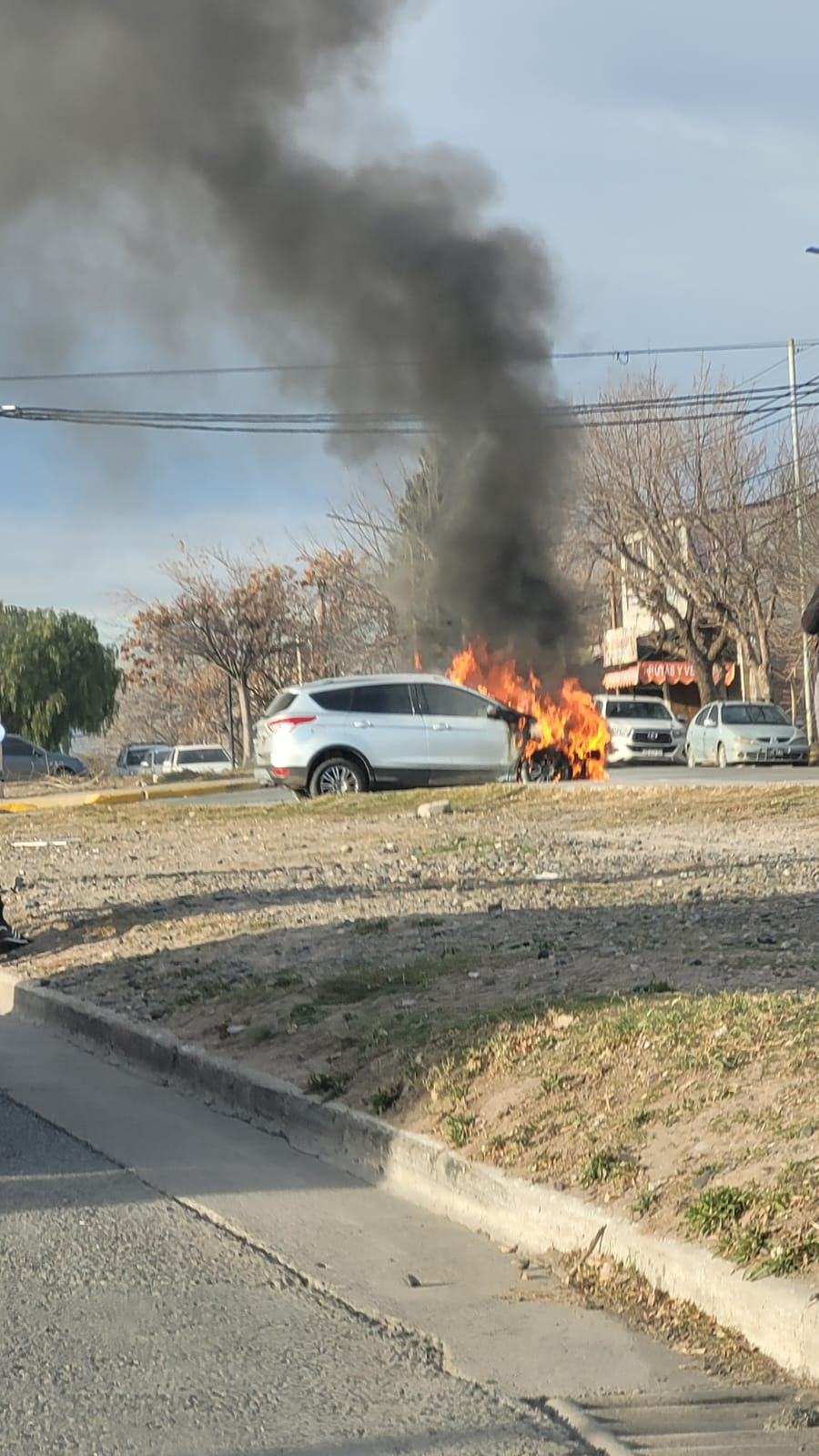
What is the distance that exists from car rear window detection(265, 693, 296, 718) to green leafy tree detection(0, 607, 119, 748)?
42181mm

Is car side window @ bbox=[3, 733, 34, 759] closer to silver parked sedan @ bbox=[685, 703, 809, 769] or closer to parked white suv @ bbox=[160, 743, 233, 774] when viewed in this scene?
parked white suv @ bbox=[160, 743, 233, 774]

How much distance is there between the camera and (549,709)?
2361 cm

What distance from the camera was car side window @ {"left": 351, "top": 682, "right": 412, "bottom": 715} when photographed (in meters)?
21.3

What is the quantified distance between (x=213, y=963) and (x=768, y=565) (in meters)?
30.9

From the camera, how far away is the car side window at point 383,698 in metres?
21.3

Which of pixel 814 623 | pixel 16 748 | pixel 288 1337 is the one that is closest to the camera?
pixel 288 1337

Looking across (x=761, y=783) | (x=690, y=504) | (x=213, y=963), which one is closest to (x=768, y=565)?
(x=690, y=504)

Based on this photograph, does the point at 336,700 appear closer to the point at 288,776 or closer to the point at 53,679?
the point at 288,776

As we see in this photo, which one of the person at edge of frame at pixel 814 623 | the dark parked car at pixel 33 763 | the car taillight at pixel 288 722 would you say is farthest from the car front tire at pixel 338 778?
the person at edge of frame at pixel 814 623

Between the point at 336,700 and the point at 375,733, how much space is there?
0.70 meters

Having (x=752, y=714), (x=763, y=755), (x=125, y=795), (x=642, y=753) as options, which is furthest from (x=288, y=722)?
(x=642, y=753)

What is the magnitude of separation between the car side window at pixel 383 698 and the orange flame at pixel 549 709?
185cm

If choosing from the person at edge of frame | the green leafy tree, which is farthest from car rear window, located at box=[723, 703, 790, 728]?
the green leafy tree

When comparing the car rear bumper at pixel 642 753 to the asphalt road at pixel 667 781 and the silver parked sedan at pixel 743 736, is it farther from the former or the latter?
the asphalt road at pixel 667 781
